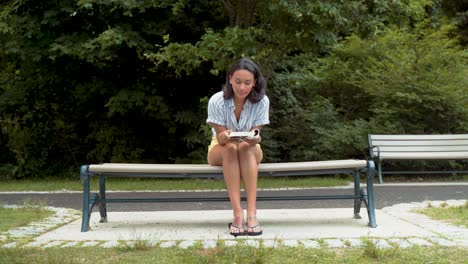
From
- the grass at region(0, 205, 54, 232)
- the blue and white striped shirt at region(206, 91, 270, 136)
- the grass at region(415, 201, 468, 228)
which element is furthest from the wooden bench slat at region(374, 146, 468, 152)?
the grass at region(0, 205, 54, 232)

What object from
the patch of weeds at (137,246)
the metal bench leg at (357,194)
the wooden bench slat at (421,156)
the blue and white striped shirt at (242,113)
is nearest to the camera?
the patch of weeds at (137,246)

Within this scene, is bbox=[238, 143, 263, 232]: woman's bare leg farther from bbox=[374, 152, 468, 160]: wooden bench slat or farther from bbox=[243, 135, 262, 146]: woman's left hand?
bbox=[374, 152, 468, 160]: wooden bench slat

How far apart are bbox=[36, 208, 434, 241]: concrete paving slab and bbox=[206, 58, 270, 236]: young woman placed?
24cm

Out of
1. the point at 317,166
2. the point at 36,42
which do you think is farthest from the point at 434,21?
the point at 317,166

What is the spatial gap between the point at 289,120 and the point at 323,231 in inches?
303

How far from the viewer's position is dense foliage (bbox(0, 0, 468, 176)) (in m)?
10.0

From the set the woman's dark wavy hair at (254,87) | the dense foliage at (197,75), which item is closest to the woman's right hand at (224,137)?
the woman's dark wavy hair at (254,87)

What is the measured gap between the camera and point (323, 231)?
4.52 m

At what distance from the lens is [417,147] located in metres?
9.90

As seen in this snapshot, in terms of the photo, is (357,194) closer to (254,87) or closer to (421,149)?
(254,87)

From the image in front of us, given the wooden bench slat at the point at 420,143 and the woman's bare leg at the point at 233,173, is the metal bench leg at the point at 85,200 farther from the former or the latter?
the wooden bench slat at the point at 420,143

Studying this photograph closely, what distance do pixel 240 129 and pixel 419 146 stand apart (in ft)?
19.9

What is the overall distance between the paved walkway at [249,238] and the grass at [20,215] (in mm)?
123

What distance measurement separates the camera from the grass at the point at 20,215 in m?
4.97
